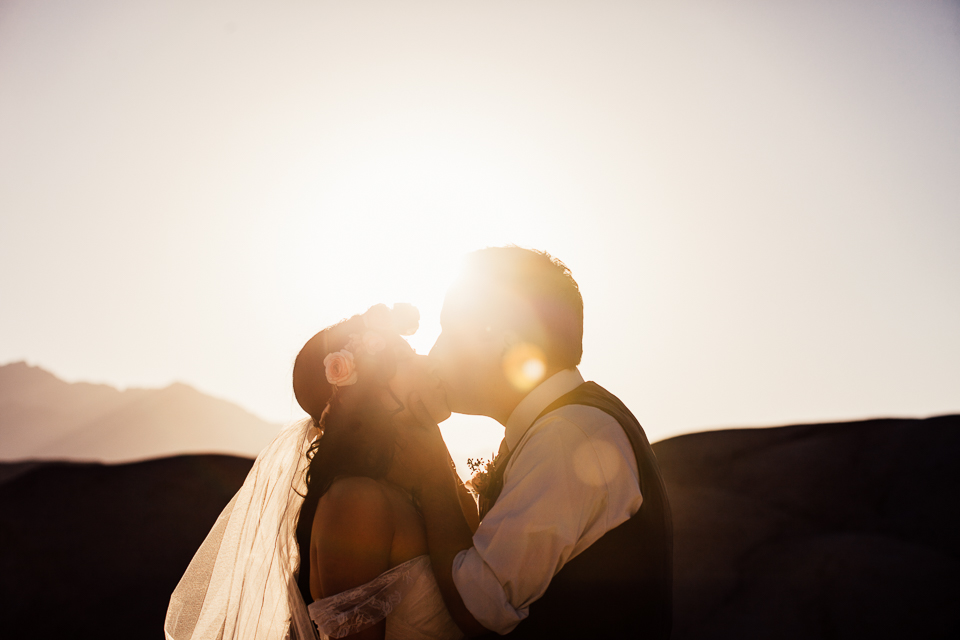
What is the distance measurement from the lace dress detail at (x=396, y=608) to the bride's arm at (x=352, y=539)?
0.16 ft

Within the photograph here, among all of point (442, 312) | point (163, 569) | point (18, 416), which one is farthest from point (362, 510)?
point (18, 416)

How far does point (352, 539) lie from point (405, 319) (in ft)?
3.67

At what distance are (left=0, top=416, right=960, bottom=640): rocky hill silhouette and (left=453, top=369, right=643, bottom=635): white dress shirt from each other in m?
7.98

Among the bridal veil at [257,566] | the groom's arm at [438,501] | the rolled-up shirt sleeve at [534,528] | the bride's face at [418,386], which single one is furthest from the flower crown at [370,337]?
the rolled-up shirt sleeve at [534,528]

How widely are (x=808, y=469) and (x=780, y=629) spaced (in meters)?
3.29

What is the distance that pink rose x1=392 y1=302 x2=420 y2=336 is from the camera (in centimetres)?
265

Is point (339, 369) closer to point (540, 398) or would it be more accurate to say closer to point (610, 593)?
point (540, 398)

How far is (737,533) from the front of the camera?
9.13 meters

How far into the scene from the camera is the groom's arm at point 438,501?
6.48 feet

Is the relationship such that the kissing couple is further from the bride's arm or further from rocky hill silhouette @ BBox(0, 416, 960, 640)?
rocky hill silhouette @ BBox(0, 416, 960, 640)

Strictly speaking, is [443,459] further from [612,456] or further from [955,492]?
[955,492]

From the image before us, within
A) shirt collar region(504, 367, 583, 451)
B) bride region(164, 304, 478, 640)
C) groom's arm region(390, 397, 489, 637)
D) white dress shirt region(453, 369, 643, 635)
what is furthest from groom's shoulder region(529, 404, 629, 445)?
bride region(164, 304, 478, 640)

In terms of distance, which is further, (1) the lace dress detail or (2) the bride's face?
(2) the bride's face

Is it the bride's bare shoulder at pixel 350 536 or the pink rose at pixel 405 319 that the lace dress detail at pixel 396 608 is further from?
the pink rose at pixel 405 319
